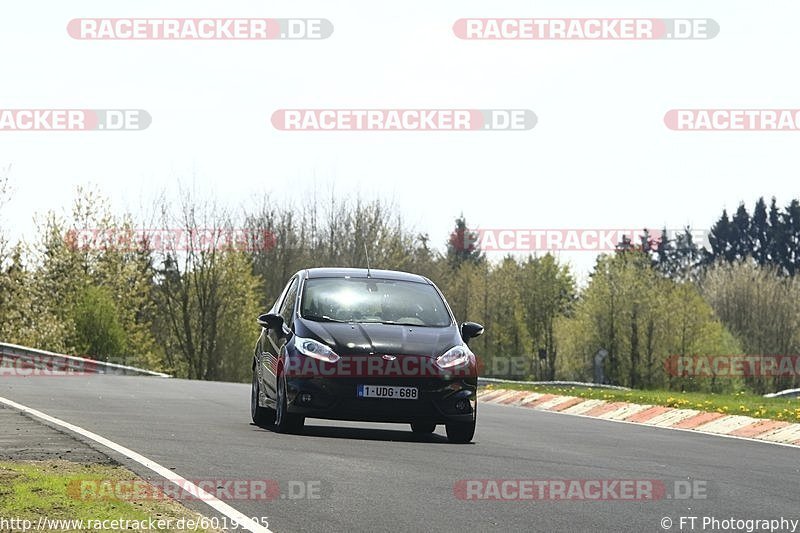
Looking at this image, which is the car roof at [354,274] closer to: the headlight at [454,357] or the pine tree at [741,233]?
the headlight at [454,357]

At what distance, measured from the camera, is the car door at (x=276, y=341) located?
13.6 m

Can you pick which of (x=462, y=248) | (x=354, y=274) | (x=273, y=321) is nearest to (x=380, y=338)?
(x=273, y=321)

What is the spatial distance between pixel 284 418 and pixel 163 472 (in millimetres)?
3957

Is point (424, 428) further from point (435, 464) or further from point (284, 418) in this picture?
point (435, 464)

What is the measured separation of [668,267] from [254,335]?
87.7m

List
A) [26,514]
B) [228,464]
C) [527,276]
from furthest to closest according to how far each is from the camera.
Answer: [527,276] < [228,464] < [26,514]

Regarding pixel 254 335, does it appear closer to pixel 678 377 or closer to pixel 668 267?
pixel 678 377

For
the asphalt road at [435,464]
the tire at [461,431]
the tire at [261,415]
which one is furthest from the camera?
the tire at [261,415]

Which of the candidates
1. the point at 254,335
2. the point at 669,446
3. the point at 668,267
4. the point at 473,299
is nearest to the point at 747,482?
the point at 669,446

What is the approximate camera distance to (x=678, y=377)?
74312mm

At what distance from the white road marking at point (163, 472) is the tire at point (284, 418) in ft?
6.53

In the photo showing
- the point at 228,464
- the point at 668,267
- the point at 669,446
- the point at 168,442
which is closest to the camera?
the point at 228,464

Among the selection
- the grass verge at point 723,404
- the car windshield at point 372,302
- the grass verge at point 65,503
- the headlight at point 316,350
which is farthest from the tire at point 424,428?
the grass verge at point 65,503

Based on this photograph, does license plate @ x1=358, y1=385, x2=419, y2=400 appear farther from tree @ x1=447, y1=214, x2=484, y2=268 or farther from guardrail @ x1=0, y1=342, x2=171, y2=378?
tree @ x1=447, y1=214, x2=484, y2=268
